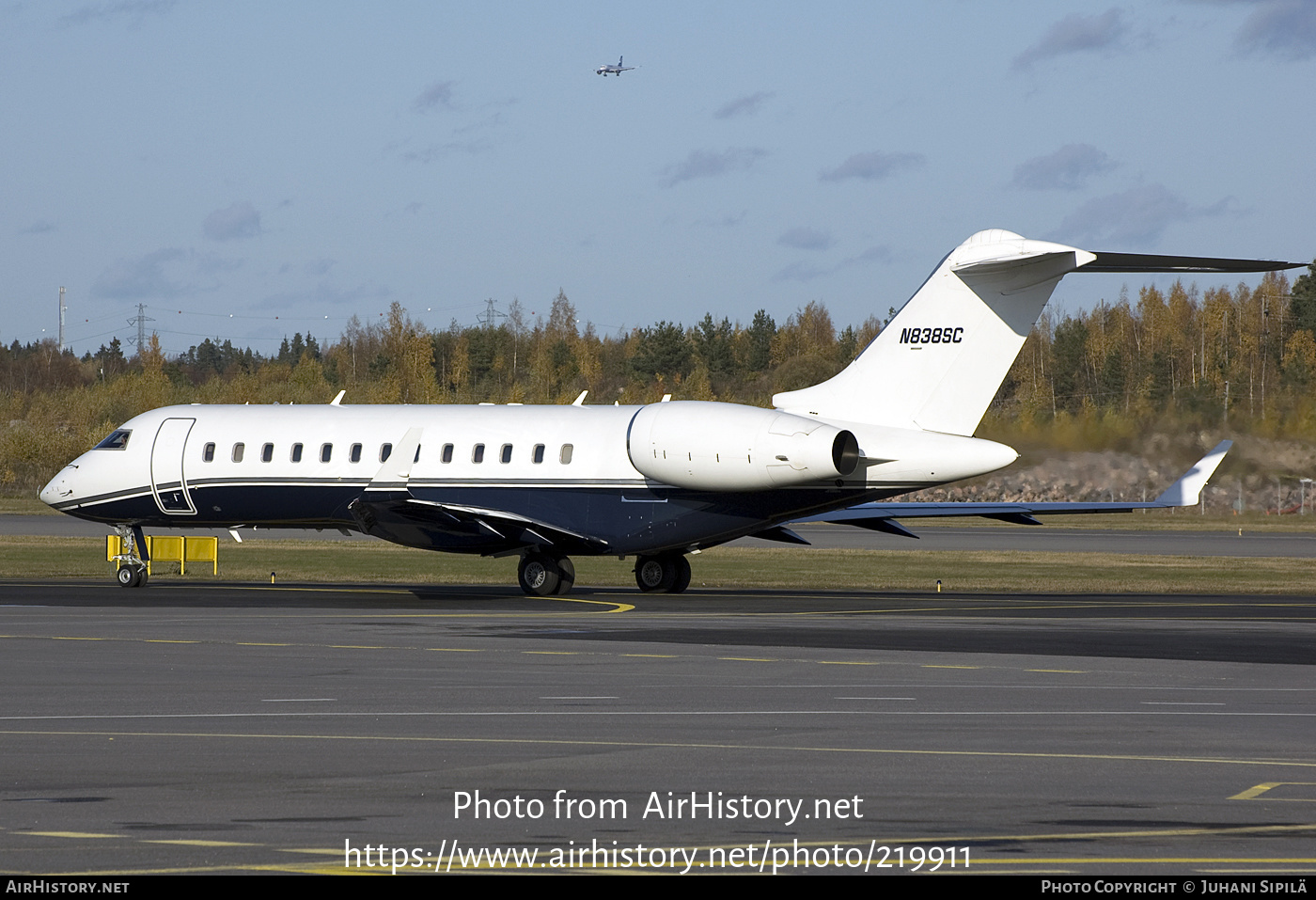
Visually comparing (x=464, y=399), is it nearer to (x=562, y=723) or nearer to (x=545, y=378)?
(x=545, y=378)

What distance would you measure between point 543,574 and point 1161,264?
11.9 metres

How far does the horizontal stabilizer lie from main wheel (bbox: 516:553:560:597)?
10.6 metres

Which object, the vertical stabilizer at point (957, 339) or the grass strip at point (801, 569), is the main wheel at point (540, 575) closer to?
the grass strip at point (801, 569)

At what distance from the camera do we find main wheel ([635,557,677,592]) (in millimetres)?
→ 30484

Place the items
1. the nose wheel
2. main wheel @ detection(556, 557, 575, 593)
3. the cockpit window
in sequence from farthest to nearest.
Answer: the cockpit window
the nose wheel
main wheel @ detection(556, 557, 575, 593)

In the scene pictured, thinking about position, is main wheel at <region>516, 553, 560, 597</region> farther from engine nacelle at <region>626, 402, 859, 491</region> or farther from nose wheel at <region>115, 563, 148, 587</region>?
nose wheel at <region>115, 563, 148, 587</region>

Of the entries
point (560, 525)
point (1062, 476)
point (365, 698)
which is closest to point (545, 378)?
point (1062, 476)

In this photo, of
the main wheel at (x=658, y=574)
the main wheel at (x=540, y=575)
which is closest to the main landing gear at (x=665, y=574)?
the main wheel at (x=658, y=574)

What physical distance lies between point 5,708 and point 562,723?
4.86m

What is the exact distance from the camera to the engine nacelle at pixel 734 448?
85.9ft

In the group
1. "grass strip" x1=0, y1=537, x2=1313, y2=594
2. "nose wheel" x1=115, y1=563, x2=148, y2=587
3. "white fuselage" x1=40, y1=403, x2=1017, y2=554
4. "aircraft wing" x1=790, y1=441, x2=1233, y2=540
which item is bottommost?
"grass strip" x1=0, y1=537, x2=1313, y2=594

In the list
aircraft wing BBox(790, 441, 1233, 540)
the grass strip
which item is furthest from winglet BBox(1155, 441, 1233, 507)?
the grass strip

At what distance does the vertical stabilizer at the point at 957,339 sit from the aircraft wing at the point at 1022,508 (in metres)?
2.20
